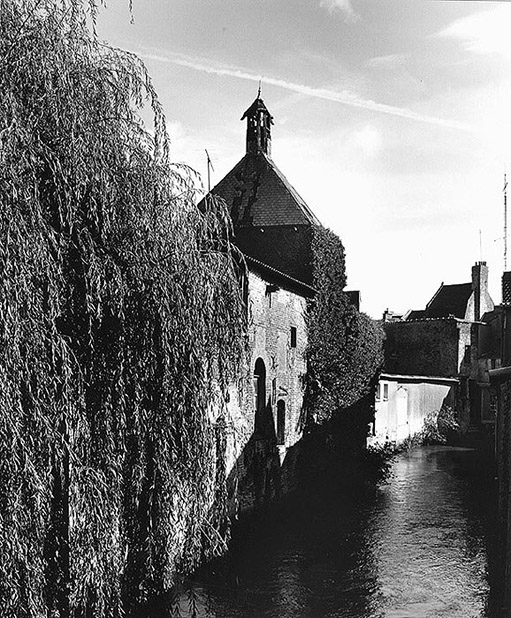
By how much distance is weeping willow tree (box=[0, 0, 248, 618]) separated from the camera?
545 cm

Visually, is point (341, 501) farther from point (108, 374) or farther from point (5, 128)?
point (5, 128)

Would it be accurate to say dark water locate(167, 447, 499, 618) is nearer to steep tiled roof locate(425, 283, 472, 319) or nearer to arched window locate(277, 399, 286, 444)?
arched window locate(277, 399, 286, 444)

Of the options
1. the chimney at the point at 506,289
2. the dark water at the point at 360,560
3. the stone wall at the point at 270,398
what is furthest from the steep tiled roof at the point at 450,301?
the stone wall at the point at 270,398

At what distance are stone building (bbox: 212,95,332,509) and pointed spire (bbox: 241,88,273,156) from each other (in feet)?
0.13

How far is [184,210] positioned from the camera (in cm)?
730

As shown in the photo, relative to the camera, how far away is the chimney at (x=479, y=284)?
139 ft

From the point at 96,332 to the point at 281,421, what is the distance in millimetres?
15059

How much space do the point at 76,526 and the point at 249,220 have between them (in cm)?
2091

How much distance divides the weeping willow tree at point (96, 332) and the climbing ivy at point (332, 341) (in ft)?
52.7

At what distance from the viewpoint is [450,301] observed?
4388cm

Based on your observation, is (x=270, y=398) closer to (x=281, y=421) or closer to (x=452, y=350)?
(x=281, y=421)

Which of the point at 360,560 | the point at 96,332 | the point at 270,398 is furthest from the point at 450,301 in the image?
the point at 96,332

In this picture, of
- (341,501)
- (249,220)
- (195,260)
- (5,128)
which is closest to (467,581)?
(341,501)

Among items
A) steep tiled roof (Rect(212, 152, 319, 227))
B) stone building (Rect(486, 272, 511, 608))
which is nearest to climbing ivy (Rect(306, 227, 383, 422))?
steep tiled roof (Rect(212, 152, 319, 227))
